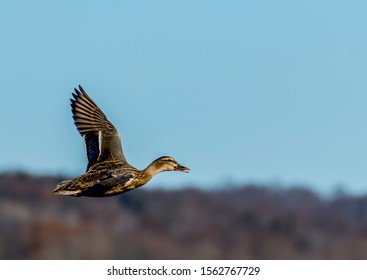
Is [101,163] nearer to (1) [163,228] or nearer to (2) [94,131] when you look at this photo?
(2) [94,131]

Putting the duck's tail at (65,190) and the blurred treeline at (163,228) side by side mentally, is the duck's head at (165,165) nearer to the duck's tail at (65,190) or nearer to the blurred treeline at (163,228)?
the duck's tail at (65,190)

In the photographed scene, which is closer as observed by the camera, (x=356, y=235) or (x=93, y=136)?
(x=93, y=136)

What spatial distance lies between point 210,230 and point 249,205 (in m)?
5.85

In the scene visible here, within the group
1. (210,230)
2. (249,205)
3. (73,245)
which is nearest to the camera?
(210,230)

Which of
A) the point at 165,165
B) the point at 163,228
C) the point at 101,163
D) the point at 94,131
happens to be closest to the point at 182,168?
the point at 165,165

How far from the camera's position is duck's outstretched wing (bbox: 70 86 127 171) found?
45.0ft

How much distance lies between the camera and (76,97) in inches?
579

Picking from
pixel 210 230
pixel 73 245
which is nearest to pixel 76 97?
pixel 210 230

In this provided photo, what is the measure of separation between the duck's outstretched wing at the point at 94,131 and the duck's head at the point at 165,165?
28 cm

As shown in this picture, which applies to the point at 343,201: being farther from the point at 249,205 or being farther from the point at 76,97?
the point at 76,97

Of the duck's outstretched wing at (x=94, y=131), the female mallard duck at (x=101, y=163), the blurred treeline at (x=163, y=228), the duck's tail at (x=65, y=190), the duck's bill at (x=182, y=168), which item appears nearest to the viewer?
the duck's tail at (x=65, y=190)

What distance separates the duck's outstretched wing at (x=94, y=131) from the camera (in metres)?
13.7

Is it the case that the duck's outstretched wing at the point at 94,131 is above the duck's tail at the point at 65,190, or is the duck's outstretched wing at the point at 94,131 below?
above

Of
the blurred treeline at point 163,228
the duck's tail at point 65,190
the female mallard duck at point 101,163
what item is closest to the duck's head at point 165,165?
the female mallard duck at point 101,163
